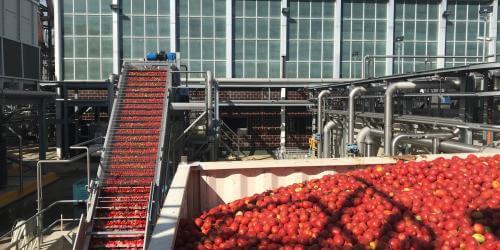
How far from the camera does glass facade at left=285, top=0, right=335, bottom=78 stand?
1073 inches

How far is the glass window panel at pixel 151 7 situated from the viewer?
26516 mm

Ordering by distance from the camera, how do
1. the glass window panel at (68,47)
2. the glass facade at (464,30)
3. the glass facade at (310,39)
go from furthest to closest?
the glass facade at (464,30), the glass facade at (310,39), the glass window panel at (68,47)

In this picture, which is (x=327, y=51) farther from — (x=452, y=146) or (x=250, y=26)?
(x=452, y=146)

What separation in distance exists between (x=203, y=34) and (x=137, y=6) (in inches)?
176

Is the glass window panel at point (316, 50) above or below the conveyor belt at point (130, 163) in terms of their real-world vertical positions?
above

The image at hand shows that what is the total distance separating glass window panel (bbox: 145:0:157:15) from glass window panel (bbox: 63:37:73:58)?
517cm

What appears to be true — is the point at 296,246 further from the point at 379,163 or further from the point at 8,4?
the point at 8,4

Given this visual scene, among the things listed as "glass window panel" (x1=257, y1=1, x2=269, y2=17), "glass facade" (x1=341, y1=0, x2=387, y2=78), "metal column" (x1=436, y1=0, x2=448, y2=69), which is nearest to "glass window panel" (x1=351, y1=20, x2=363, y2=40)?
"glass facade" (x1=341, y1=0, x2=387, y2=78)

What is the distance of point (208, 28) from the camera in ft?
88.2

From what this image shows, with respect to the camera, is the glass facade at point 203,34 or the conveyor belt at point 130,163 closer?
the conveyor belt at point 130,163

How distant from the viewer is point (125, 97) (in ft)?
44.5

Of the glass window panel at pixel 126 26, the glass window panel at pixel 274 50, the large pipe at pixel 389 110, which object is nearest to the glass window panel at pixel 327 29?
the glass window panel at pixel 274 50

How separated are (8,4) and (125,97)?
914 centimetres

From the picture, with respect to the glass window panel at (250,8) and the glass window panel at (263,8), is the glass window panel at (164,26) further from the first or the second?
the glass window panel at (263,8)
